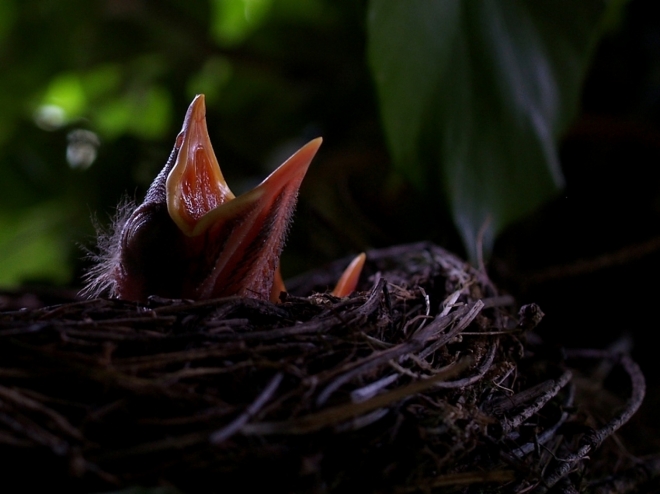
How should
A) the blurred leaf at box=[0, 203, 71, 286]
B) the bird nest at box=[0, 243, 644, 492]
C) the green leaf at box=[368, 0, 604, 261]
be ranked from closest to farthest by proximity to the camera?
the bird nest at box=[0, 243, 644, 492]
the green leaf at box=[368, 0, 604, 261]
the blurred leaf at box=[0, 203, 71, 286]

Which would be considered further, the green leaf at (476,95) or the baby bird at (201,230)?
the green leaf at (476,95)

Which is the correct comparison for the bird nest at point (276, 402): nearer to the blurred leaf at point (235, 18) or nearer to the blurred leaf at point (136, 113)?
the blurred leaf at point (235, 18)

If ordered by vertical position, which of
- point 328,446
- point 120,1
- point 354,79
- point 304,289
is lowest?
point 304,289

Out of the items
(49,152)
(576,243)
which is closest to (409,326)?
(576,243)

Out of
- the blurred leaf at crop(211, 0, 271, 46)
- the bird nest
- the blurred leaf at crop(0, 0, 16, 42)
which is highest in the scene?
the blurred leaf at crop(0, 0, 16, 42)

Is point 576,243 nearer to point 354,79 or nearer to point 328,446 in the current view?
point 354,79

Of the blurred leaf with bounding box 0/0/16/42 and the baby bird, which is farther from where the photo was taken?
the blurred leaf with bounding box 0/0/16/42

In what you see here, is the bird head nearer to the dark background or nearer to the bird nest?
the bird nest

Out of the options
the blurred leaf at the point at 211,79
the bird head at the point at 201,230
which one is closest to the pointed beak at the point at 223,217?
the bird head at the point at 201,230

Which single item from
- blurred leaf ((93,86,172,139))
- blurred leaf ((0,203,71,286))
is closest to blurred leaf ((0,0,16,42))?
blurred leaf ((93,86,172,139))
